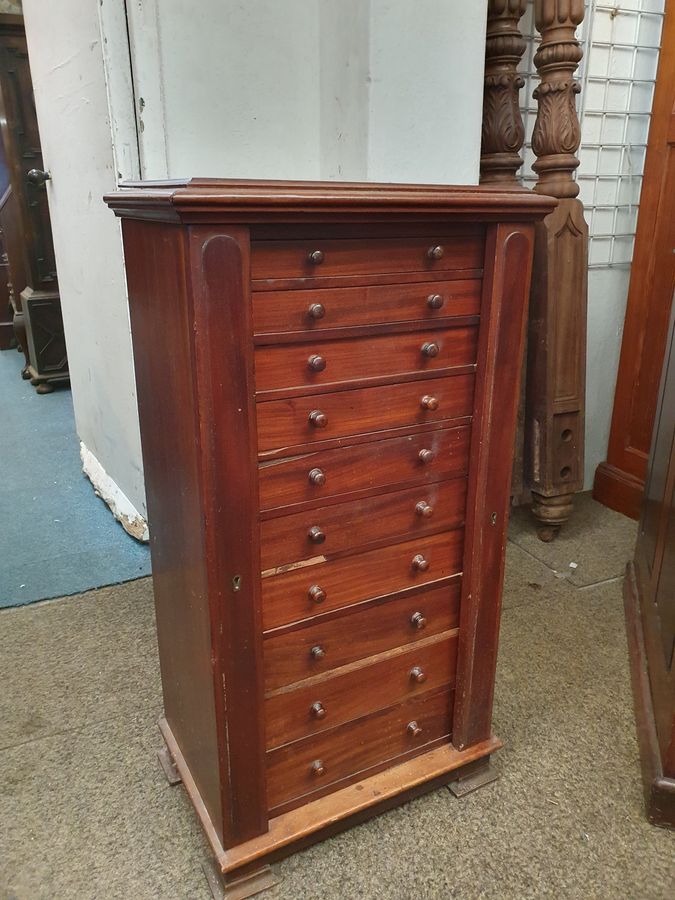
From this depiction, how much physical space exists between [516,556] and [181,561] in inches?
56.5

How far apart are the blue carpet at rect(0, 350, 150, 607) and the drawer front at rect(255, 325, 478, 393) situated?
1346 mm

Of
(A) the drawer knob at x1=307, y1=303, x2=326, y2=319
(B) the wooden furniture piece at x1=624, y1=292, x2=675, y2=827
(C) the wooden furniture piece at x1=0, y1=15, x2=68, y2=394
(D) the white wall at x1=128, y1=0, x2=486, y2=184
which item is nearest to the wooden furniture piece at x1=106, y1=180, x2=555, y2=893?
(A) the drawer knob at x1=307, y1=303, x2=326, y2=319

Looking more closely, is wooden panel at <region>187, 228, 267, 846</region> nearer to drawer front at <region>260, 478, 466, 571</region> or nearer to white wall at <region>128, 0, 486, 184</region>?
drawer front at <region>260, 478, 466, 571</region>

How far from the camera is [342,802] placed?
1.28m

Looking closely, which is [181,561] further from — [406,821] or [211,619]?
[406,821]

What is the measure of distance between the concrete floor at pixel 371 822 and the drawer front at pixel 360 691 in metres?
0.24

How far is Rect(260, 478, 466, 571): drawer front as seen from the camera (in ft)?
3.59

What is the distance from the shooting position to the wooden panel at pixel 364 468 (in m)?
1.06

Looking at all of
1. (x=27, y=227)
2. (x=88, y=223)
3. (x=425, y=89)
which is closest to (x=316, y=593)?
(x=425, y=89)

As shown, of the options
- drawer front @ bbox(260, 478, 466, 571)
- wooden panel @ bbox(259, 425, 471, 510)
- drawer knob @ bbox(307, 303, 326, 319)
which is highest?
drawer knob @ bbox(307, 303, 326, 319)

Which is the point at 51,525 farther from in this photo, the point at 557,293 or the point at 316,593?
the point at 557,293

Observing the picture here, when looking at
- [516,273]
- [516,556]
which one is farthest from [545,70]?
[516,556]

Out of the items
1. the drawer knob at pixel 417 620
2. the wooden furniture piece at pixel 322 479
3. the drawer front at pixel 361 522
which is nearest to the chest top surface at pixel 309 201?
A: the wooden furniture piece at pixel 322 479

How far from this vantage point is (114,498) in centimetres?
247
